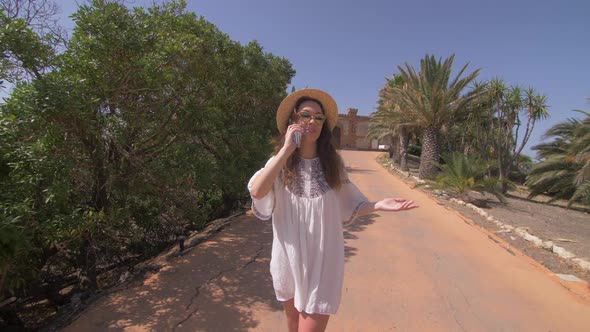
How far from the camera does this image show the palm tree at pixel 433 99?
14000 millimetres

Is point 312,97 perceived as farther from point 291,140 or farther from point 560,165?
point 560,165

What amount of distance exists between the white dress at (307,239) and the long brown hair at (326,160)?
32mm

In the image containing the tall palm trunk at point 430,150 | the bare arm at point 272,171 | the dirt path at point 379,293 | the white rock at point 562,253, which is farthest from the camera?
the tall palm trunk at point 430,150

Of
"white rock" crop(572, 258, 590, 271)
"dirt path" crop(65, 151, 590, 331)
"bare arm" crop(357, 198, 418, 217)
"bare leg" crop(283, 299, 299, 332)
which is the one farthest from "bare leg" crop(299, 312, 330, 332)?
"white rock" crop(572, 258, 590, 271)

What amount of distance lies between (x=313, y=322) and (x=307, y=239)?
432 mm

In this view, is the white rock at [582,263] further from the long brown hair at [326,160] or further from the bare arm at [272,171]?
the bare arm at [272,171]

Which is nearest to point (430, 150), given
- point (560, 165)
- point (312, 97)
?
point (560, 165)

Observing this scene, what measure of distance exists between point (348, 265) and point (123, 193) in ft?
10.7

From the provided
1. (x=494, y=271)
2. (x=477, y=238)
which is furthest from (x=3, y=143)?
(x=477, y=238)

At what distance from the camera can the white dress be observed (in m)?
1.66

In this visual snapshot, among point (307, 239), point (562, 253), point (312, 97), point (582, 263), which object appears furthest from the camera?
point (562, 253)

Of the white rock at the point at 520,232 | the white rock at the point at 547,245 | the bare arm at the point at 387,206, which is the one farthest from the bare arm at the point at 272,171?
the white rock at the point at 520,232

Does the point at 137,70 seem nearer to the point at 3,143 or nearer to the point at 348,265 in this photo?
the point at 3,143

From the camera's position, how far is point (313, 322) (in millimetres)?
1651
